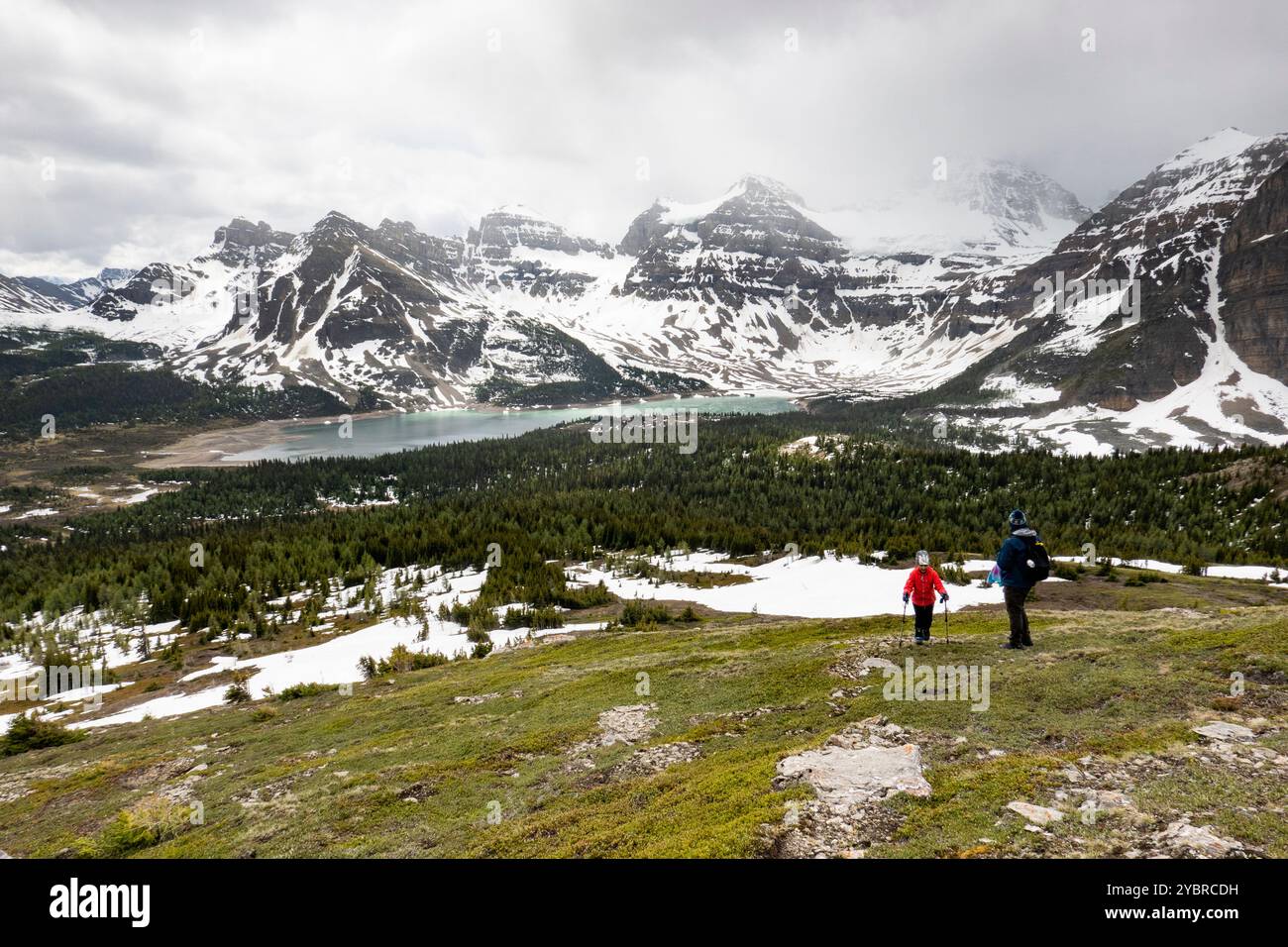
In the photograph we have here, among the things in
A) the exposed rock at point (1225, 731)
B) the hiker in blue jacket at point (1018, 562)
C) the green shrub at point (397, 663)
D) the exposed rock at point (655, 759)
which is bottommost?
the green shrub at point (397, 663)

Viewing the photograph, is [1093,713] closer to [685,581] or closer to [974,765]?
[974,765]

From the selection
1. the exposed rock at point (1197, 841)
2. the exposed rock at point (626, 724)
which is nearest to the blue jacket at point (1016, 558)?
the exposed rock at point (1197, 841)

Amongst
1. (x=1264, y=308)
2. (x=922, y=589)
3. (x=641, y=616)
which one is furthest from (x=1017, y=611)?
(x=1264, y=308)

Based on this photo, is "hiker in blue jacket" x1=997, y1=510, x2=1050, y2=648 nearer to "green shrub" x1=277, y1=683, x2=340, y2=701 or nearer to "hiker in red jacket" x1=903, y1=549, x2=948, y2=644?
"hiker in red jacket" x1=903, y1=549, x2=948, y2=644

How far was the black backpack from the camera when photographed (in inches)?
513

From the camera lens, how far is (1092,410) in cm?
18600

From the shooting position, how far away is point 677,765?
10.6 m

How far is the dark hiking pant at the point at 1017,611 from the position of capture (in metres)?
13.9

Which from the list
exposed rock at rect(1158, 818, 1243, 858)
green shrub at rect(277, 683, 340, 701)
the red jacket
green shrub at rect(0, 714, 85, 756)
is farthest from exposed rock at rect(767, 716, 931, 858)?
green shrub at rect(0, 714, 85, 756)

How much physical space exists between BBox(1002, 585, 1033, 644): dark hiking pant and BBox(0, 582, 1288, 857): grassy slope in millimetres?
630

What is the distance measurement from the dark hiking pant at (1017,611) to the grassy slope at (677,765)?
63 cm

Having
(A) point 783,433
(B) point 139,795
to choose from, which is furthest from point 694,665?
(A) point 783,433

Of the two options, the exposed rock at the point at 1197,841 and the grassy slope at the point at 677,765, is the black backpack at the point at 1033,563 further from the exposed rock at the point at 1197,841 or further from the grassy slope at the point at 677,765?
the exposed rock at the point at 1197,841

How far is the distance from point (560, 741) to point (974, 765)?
821 cm
